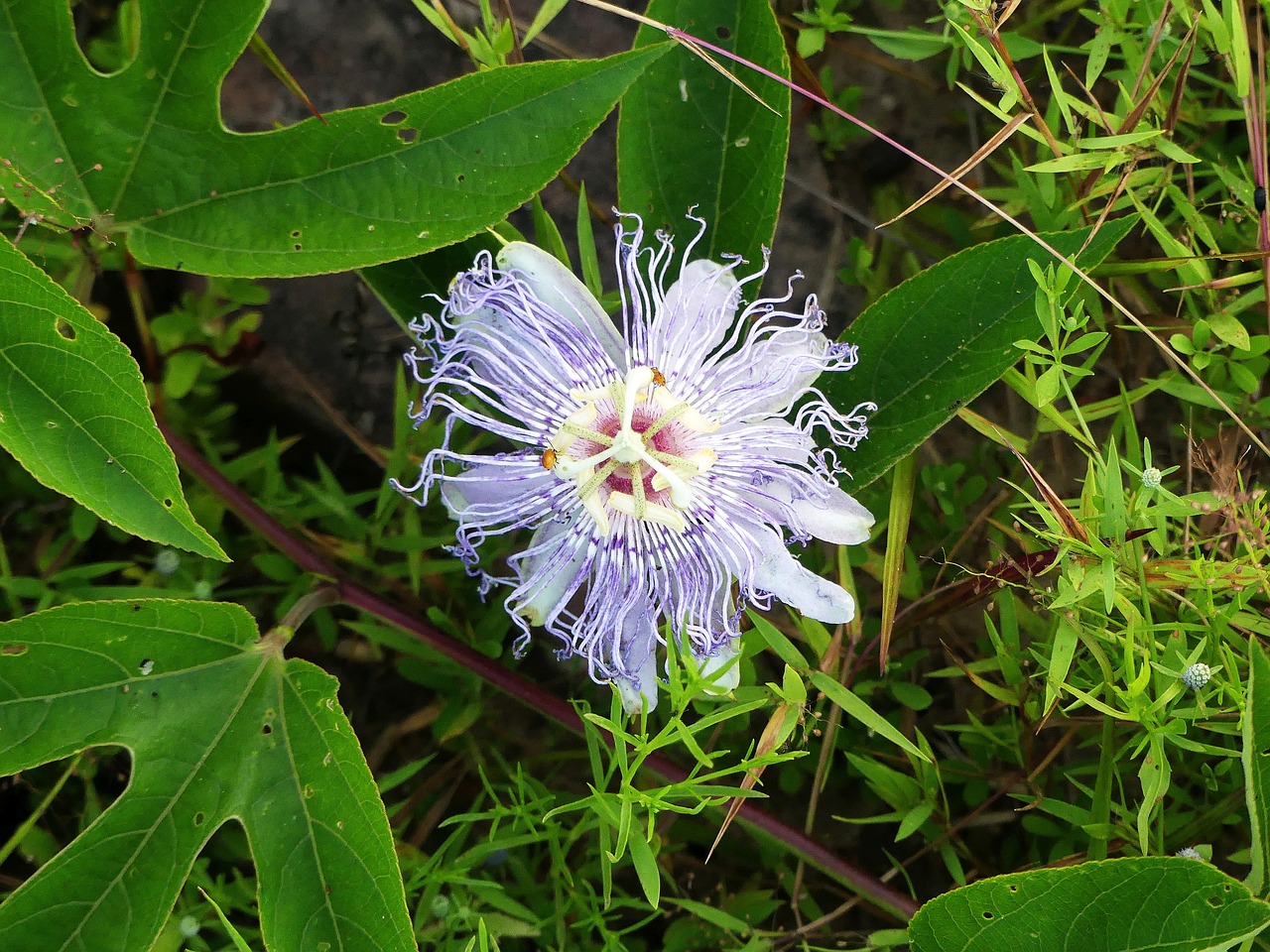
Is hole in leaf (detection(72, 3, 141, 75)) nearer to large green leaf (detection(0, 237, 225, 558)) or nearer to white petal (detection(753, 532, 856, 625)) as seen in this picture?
large green leaf (detection(0, 237, 225, 558))

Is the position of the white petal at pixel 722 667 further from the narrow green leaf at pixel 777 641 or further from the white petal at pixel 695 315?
the white petal at pixel 695 315

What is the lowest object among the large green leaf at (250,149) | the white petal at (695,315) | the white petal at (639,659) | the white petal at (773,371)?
the white petal at (639,659)

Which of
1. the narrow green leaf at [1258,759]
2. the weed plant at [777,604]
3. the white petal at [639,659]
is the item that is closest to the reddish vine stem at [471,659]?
the weed plant at [777,604]

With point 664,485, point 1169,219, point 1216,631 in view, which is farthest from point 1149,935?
point 1169,219

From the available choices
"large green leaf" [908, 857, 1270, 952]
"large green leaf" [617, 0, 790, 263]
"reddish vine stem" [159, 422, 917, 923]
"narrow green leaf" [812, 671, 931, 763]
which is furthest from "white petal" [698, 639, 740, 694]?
"large green leaf" [617, 0, 790, 263]

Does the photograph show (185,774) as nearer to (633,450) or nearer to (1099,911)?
(633,450)
